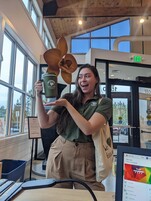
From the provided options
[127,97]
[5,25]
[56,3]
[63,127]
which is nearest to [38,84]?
[63,127]

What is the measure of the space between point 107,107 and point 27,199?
0.62m

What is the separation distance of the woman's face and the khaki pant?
1.11ft

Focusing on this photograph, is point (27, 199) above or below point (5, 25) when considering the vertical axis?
below

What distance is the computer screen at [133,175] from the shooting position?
22.4 inches

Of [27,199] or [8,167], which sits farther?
[8,167]

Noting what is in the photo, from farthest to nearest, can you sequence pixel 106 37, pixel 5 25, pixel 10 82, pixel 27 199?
pixel 106 37, pixel 10 82, pixel 5 25, pixel 27 199

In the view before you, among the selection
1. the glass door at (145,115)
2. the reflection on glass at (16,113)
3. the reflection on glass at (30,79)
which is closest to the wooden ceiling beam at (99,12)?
the reflection on glass at (30,79)

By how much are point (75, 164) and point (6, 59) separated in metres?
2.98

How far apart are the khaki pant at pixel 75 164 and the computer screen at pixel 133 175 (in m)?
0.45

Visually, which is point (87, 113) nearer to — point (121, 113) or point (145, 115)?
point (121, 113)

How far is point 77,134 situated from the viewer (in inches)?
42.3

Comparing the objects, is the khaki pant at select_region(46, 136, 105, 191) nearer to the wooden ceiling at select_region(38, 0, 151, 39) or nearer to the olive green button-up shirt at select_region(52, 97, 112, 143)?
the olive green button-up shirt at select_region(52, 97, 112, 143)

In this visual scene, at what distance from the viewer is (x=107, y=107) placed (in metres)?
1.10

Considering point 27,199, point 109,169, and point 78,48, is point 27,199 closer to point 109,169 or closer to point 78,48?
point 109,169
